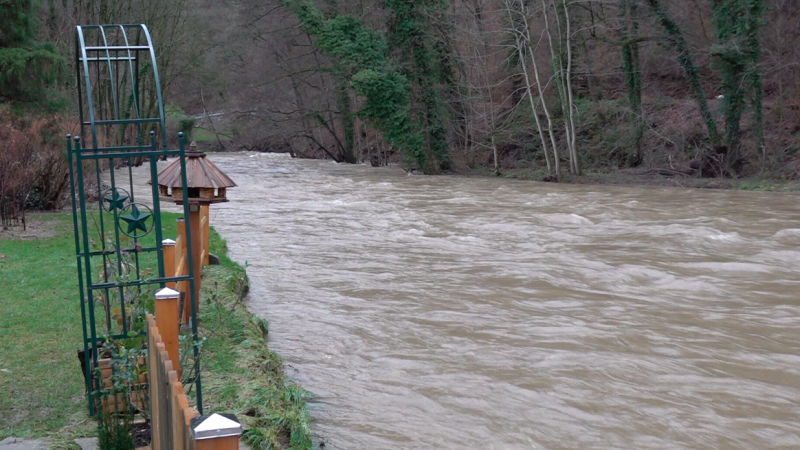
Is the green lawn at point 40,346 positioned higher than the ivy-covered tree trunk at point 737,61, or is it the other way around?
the ivy-covered tree trunk at point 737,61

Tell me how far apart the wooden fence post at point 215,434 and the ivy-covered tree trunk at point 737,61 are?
2453cm

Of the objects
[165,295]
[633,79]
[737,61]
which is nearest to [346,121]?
[633,79]

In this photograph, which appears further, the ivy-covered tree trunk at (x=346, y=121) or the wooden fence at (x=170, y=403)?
the ivy-covered tree trunk at (x=346, y=121)

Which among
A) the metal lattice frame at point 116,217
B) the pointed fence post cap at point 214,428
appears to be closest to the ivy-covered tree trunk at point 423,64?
the metal lattice frame at point 116,217

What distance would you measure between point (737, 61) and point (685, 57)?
5.99 ft

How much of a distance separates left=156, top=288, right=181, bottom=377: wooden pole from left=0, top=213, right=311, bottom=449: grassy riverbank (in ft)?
2.83

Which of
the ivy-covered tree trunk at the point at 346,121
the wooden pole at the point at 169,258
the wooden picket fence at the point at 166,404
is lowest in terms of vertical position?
the wooden picket fence at the point at 166,404

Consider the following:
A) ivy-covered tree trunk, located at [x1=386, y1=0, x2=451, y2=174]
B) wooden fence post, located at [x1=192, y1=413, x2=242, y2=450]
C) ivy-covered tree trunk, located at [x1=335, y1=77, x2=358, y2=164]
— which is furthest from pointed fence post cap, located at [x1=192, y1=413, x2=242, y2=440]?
ivy-covered tree trunk, located at [x1=335, y1=77, x2=358, y2=164]

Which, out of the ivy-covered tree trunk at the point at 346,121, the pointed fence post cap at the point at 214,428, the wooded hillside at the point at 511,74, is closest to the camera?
the pointed fence post cap at the point at 214,428

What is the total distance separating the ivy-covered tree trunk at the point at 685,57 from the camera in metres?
25.3

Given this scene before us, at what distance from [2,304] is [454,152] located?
25444mm

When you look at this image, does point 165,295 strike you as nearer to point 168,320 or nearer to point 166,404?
point 168,320

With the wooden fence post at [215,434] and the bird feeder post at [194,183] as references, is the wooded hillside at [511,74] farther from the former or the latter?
the wooden fence post at [215,434]

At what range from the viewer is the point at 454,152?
3216cm
